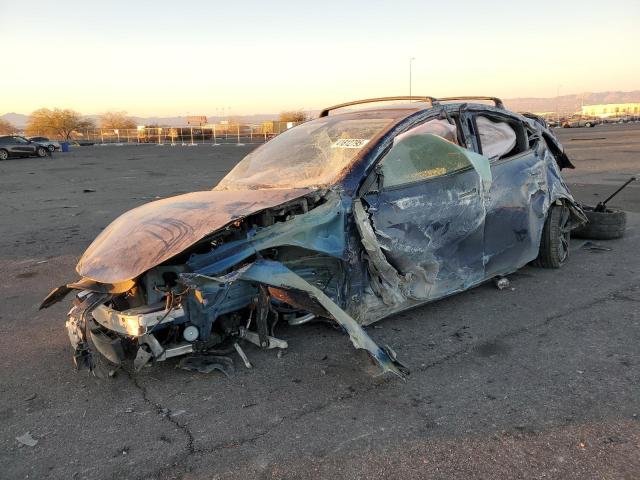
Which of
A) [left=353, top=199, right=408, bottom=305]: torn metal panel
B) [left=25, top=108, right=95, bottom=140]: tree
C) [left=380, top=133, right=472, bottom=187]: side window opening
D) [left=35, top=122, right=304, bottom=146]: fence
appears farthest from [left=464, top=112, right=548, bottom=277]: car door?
[left=25, top=108, right=95, bottom=140]: tree

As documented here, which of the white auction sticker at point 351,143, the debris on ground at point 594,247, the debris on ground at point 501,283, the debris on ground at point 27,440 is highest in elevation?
the white auction sticker at point 351,143

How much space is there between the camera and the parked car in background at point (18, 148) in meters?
29.5

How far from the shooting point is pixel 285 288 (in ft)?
10.8

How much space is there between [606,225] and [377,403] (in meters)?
5.14

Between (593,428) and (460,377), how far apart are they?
804 mm

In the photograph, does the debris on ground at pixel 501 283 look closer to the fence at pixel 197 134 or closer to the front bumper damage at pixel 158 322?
the front bumper damage at pixel 158 322

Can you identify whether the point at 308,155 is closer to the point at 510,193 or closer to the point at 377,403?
the point at 510,193

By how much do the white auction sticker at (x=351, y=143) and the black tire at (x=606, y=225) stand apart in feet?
13.5

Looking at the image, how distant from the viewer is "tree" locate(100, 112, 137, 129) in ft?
299

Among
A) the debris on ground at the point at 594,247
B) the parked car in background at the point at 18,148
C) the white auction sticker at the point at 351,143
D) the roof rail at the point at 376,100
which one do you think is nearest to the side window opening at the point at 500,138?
the roof rail at the point at 376,100

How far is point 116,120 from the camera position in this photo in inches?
3733

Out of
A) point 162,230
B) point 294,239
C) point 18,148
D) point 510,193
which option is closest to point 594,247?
point 510,193

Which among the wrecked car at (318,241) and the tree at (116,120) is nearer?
the wrecked car at (318,241)

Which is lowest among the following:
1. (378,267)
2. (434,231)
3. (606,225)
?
(606,225)
